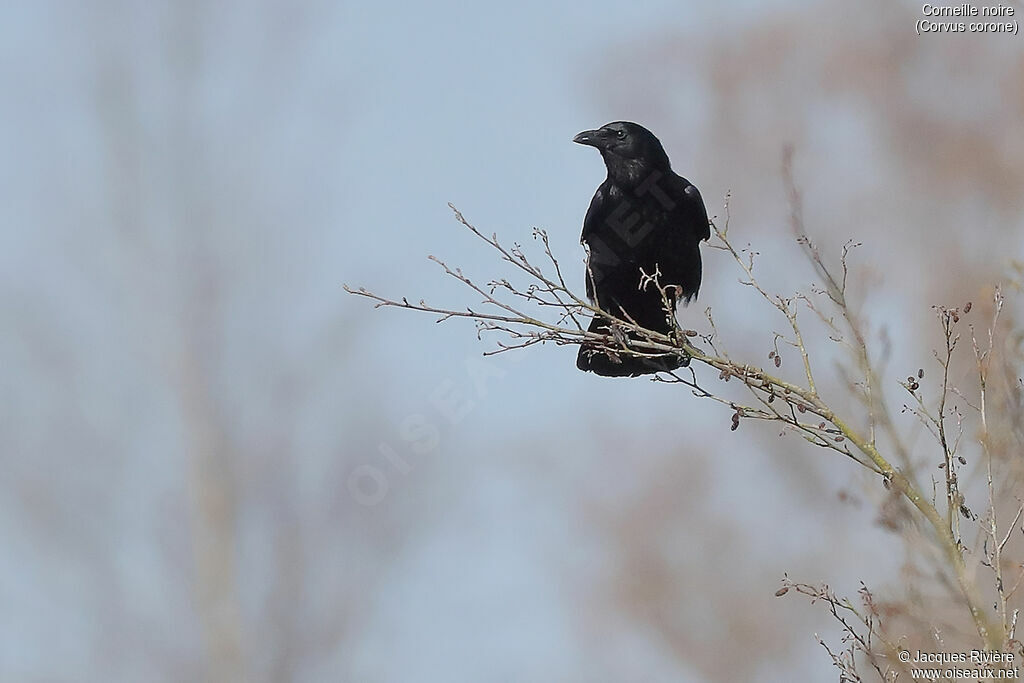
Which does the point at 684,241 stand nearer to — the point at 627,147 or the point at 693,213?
the point at 693,213

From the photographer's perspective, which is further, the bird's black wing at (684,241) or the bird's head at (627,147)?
the bird's head at (627,147)

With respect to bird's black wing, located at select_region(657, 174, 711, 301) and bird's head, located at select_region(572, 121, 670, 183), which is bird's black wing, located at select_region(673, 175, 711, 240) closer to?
bird's black wing, located at select_region(657, 174, 711, 301)

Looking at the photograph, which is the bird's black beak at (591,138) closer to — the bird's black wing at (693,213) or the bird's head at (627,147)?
the bird's head at (627,147)

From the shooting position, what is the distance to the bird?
4.97m

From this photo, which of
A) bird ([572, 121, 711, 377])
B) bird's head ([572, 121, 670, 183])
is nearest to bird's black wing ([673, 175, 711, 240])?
bird ([572, 121, 711, 377])

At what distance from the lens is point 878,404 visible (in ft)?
9.37

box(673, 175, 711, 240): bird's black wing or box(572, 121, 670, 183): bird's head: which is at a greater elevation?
box(572, 121, 670, 183): bird's head

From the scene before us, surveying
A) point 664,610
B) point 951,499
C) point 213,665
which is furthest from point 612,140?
point 664,610

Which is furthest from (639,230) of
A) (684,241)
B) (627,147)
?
(627,147)

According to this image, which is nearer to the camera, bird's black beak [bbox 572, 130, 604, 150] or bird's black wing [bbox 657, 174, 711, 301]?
bird's black wing [bbox 657, 174, 711, 301]

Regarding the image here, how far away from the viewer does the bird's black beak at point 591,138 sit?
542 centimetres

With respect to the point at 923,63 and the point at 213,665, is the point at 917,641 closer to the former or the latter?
the point at 213,665

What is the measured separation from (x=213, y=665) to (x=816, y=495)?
4785 millimetres

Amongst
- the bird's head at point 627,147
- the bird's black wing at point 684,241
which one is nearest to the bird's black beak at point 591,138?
the bird's head at point 627,147
